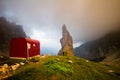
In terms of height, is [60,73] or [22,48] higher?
[22,48]

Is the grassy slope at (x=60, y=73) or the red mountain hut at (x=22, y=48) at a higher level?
the red mountain hut at (x=22, y=48)

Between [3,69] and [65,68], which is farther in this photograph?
[3,69]

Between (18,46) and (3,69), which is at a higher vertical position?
(18,46)

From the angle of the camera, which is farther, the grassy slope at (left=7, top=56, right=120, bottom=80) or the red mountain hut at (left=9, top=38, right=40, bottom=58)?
the red mountain hut at (left=9, top=38, right=40, bottom=58)

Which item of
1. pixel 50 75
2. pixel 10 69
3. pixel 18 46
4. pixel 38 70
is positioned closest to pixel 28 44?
pixel 18 46

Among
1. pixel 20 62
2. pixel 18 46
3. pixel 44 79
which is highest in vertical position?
pixel 18 46

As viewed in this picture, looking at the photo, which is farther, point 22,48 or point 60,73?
point 22,48

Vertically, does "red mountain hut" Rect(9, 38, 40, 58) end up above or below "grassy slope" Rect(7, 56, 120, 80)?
above

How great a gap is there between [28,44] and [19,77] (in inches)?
679

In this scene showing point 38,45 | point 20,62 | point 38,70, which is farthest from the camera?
point 38,45

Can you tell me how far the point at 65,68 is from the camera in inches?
1577

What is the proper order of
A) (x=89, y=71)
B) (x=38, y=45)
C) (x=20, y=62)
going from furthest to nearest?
(x=38, y=45), (x=20, y=62), (x=89, y=71)

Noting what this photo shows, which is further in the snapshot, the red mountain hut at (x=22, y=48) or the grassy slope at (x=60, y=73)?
the red mountain hut at (x=22, y=48)

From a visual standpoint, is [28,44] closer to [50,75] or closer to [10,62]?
[10,62]
